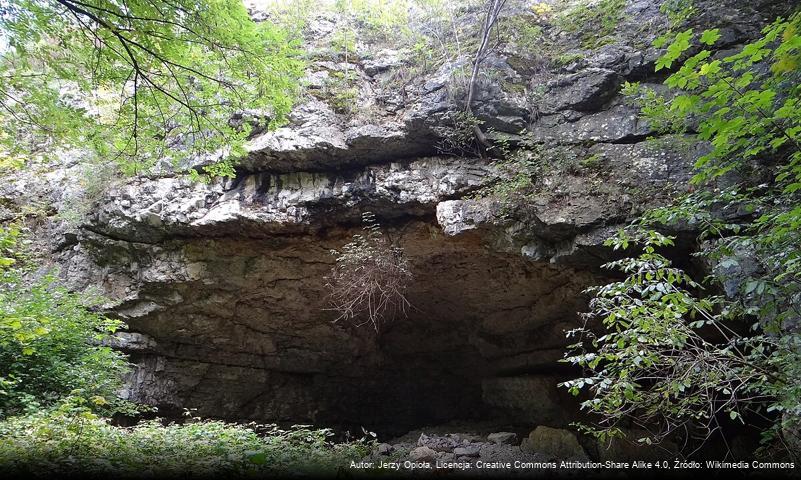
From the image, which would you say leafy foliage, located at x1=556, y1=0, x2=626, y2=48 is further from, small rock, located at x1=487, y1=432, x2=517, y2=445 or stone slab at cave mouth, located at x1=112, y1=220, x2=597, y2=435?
small rock, located at x1=487, y1=432, x2=517, y2=445

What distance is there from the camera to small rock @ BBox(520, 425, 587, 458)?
5649 mm

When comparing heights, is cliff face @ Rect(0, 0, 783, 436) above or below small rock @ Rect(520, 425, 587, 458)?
above

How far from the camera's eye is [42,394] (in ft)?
13.2

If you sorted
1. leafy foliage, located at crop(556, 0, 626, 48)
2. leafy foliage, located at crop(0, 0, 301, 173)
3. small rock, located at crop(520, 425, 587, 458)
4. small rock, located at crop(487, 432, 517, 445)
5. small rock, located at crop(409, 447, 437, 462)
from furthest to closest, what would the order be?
1. small rock, located at crop(487, 432, 517, 445)
2. leafy foliage, located at crop(556, 0, 626, 48)
3. small rock, located at crop(520, 425, 587, 458)
4. small rock, located at crop(409, 447, 437, 462)
5. leafy foliage, located at crop(0, 0, 301, 173)

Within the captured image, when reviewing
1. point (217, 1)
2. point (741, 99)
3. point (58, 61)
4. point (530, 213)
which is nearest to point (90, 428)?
point (58, 61)

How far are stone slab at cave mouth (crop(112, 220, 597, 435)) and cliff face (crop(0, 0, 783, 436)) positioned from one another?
0.03 meters

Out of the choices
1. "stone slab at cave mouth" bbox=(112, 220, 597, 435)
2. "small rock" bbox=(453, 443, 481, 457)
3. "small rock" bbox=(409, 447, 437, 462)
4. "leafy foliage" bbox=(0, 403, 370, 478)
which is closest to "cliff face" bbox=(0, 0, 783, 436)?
"stone slab at cave mouth" bbox=(112, 220, 597, 435)

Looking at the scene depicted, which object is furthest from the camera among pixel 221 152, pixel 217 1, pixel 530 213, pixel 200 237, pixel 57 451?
pixel 200 237

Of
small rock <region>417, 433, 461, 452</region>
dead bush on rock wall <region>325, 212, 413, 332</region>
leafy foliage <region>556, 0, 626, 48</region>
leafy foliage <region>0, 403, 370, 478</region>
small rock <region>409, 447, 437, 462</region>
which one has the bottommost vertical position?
small rock <region>417, 433, 461, 452</region>

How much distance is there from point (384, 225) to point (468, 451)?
350 cm

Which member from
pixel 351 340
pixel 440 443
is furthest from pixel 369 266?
pixel 440 443

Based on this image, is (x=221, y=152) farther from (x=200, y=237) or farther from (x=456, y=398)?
(x=456, y=398)

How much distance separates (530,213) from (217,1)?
396 cm

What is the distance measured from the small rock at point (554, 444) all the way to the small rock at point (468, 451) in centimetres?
67
